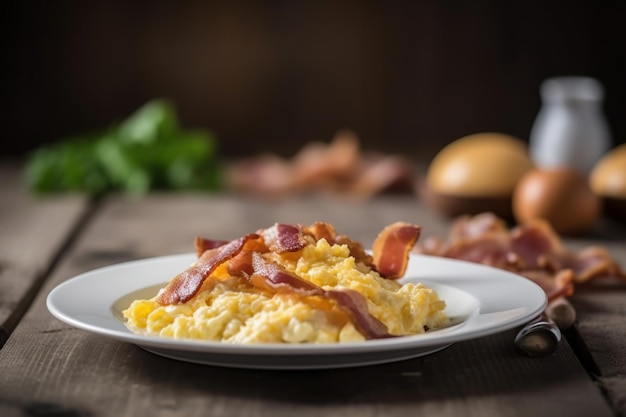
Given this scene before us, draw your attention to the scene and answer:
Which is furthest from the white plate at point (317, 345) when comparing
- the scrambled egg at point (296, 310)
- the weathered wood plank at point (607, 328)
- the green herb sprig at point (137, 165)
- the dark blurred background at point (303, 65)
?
the dark blurred background at point (303, 65)

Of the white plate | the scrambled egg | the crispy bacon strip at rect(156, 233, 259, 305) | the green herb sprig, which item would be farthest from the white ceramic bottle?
the crispy bacon strip at rect(156, 233, 259, 305)

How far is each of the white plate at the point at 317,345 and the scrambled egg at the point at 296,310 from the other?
3cm

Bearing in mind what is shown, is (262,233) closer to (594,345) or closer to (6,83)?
(594,345)

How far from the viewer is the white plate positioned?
4.25 feet

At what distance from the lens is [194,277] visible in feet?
4.98

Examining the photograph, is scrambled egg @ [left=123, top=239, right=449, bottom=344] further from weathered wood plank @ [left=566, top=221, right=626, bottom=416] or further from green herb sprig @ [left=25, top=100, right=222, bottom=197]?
green herb sprig @ [left=25, top=100, right=222, bottom=197]

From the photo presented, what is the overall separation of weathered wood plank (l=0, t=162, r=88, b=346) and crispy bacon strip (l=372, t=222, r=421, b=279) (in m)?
0.68

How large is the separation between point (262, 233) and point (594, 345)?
594 millimetres

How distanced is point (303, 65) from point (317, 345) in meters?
4.70

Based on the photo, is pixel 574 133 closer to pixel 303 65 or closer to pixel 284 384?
pixel 284 384

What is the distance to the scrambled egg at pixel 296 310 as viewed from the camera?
136cm

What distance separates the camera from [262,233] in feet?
5.34

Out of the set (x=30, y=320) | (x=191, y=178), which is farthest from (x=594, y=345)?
(x=191, y=178)

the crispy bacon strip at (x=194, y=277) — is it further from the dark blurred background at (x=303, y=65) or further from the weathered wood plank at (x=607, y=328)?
the dark blurred background at (x=303, y=65)
